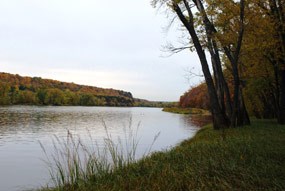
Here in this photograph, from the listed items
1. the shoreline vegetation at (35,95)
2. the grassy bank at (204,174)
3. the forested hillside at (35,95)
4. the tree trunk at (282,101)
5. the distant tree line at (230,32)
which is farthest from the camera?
the shoreline vegetation at (35,95)

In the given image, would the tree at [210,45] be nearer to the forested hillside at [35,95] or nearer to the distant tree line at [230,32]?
the distant tree line at [230,32]

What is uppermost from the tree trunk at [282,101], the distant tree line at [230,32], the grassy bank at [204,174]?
the distant tree line at [230,32]

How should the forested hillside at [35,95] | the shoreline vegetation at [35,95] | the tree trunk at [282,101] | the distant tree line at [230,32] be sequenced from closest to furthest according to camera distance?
the distant tree line at [230,32] → the tree trunk at [282,101] → the forested hillside at [35,95] → the shoreline vegetation at [35,95]

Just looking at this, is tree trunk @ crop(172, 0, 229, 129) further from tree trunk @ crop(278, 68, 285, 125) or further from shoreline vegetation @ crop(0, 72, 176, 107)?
shoreline vegetation @ crop(0, 72, 176, 107)

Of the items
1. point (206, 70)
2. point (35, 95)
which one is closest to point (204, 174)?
point (206, 70)

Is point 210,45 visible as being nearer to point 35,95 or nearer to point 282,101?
point 282,101

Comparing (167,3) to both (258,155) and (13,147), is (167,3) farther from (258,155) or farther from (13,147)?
(13,147)

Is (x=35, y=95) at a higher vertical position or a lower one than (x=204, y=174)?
higher

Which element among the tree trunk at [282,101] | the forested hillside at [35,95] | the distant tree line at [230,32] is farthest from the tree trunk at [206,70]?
the forested hillside at [35,95]

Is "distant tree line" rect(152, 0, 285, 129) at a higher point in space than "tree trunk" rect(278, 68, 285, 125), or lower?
higher

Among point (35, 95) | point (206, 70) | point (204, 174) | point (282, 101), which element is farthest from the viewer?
point (35, 95)

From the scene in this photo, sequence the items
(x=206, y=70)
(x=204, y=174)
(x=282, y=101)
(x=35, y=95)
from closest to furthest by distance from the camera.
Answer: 1. (x=204, y=174)
2. (x=206, y=70)
3. (x=282, y=101)
4. (x=35, y=95)

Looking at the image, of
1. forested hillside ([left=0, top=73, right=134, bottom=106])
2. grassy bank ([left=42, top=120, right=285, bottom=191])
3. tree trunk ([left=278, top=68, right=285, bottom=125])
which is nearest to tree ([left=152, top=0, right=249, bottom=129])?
tree trunk ([left=278, top=68, right=285, bottom=125])

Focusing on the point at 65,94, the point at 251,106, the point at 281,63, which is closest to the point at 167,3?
the point at 281,63
